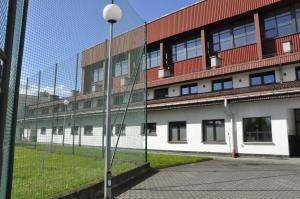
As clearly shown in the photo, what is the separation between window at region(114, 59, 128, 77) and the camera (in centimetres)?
1015

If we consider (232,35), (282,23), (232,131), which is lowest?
(232,131)

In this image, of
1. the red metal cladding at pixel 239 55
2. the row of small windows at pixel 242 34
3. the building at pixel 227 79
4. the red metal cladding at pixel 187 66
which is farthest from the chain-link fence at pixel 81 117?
the red metal cladding at pixel 187 66

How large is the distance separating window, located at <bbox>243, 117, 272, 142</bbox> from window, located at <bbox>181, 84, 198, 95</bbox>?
4904 millimetres

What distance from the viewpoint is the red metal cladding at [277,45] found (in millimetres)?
17094

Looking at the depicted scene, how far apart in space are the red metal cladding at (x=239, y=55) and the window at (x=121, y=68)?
11.3 metres

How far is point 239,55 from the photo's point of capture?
772 inches

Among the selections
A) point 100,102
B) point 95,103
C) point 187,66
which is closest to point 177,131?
point 187,66

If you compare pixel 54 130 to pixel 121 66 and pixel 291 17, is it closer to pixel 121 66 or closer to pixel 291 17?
pixel 121 66

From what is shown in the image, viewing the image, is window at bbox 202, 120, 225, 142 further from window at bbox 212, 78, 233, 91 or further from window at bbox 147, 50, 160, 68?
window at bbox 147, 50, 160, 68

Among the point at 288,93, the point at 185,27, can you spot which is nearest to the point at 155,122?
the point at 185,27

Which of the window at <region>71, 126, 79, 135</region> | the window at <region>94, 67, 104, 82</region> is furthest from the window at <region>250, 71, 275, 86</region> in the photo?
the window at <region>71, 126, 79, 135</region>

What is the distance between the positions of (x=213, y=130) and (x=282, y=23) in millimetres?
8007

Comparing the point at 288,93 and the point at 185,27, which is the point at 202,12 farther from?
the point at 288,93

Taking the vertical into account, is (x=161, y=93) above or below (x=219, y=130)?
above
